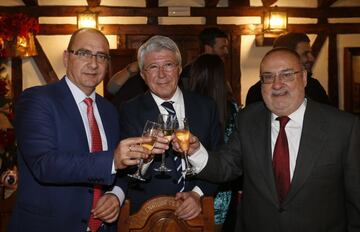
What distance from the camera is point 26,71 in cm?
728

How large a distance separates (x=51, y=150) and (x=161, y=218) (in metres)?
0.67

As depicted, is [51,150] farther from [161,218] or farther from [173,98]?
[173,98]

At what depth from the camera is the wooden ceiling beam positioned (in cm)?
725

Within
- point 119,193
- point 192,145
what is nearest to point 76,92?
point 119,193

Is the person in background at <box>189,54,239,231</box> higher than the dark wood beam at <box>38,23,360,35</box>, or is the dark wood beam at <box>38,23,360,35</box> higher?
the dark wood beam at <box>38,23,360,35</box>

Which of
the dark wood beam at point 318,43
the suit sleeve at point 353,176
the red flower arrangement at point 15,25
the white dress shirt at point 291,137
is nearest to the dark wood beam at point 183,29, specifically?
the dark wood beam at point 318,43

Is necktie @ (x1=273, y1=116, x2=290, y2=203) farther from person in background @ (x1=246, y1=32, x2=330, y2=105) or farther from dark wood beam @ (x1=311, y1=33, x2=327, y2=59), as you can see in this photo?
dark wood beam @ (x1=311, y1=33, x2=327, y2=59)

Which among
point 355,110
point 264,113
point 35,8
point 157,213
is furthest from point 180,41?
point 157,213

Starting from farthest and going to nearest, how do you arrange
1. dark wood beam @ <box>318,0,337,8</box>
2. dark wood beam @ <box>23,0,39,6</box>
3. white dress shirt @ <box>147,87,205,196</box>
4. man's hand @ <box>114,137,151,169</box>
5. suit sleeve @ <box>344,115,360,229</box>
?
dark wood beam @ <box>318,0,337,8</box>
dark wood beam @ <box>23,0,39,6</box>
white dress shirt @ <box>147,87,205,196</box>
suit sleeve @ <box>344,115,360,229</box>
man's hand @ <box>114,137,151,169</box>

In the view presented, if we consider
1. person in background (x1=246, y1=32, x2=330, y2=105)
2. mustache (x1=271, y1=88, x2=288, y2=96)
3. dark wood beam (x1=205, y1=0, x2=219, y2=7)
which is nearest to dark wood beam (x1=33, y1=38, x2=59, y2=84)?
dark wood beam (x1=205, y1=0, x2=219, y2=7)

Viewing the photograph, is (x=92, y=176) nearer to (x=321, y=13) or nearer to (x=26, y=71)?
(x=26, y=71)

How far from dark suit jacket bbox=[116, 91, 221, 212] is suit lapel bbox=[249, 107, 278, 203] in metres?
0.40

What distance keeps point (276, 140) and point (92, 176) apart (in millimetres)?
1054

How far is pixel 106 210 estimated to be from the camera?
2.17 m
